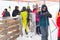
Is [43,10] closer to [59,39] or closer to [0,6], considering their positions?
[59,39]

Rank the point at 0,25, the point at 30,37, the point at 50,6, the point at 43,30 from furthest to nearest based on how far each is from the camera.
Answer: the point at 50,6 < the point at 30,37 < the point at 43,30 < the point at 0,25

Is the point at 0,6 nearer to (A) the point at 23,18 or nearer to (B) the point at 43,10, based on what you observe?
(A) the point at 23,18

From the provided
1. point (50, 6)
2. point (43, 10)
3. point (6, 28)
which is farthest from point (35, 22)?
point (6, 28)

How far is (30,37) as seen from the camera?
7.51 metres

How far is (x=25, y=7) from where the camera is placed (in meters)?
8.48

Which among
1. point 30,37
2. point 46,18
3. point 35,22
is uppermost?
point 46,18

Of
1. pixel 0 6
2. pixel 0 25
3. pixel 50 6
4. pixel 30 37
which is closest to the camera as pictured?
pixel 0 25

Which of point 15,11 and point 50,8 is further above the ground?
point 50,8

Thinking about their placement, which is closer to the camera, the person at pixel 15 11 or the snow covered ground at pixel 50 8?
the snow covered ground at pixel 50 8

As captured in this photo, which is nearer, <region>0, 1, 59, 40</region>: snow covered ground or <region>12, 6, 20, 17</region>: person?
<region>0, 1, 59, 40</region>: snow covered ground

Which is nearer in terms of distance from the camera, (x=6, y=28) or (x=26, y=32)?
(x=6, y=28)

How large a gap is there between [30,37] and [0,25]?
90.7 inches

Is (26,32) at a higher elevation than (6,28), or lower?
lower

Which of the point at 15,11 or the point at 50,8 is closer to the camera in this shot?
the point at 50,8
